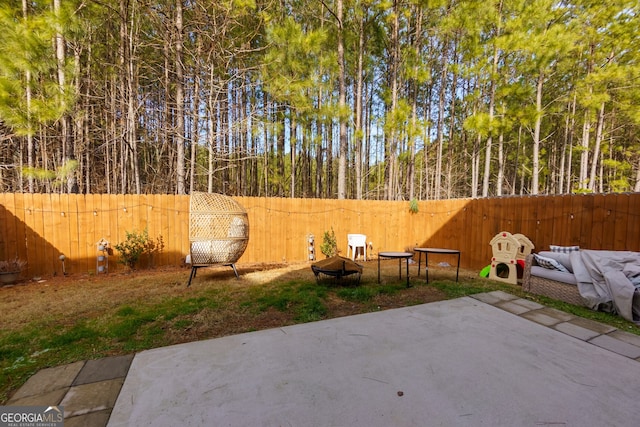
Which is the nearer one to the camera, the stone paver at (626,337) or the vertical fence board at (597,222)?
the stone paver at (626,337)

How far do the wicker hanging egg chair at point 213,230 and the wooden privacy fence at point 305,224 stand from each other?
199 centimetres

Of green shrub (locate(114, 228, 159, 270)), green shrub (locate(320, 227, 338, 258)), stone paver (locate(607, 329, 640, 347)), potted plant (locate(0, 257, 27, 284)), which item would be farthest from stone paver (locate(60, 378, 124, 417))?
green shrub (locate(320, 227, 338, 258))

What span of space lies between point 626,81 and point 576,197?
8.71 metres

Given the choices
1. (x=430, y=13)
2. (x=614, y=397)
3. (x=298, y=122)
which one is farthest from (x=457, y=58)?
(x=614, y=397)

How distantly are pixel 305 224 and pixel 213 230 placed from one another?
3.12 m

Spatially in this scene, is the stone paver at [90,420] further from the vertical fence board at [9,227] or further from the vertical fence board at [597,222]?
the vertical fence board at [597,222]

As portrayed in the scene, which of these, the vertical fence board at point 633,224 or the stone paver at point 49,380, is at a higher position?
the vertical fence board at point 633,224

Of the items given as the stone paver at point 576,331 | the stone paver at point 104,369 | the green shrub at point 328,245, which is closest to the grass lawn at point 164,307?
the stone paver at point 104,369

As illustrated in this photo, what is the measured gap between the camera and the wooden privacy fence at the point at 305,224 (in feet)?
14.9

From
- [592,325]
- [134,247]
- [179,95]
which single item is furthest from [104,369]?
[179,95]

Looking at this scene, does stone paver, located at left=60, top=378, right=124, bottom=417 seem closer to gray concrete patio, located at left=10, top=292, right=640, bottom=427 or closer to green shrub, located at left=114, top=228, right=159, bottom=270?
gray concrete patio, located at left=10, top=292, right=640, bottom=427

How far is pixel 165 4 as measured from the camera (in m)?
7.48

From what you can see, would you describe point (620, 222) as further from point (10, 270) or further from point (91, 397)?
point (10, 270)

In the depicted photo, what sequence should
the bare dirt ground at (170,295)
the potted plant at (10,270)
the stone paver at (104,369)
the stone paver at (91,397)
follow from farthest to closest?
the potted plant at (10,270) → the bare dirt ground at (170,295) → the stone paver at (104,369) → the stone paver at (91,397)
